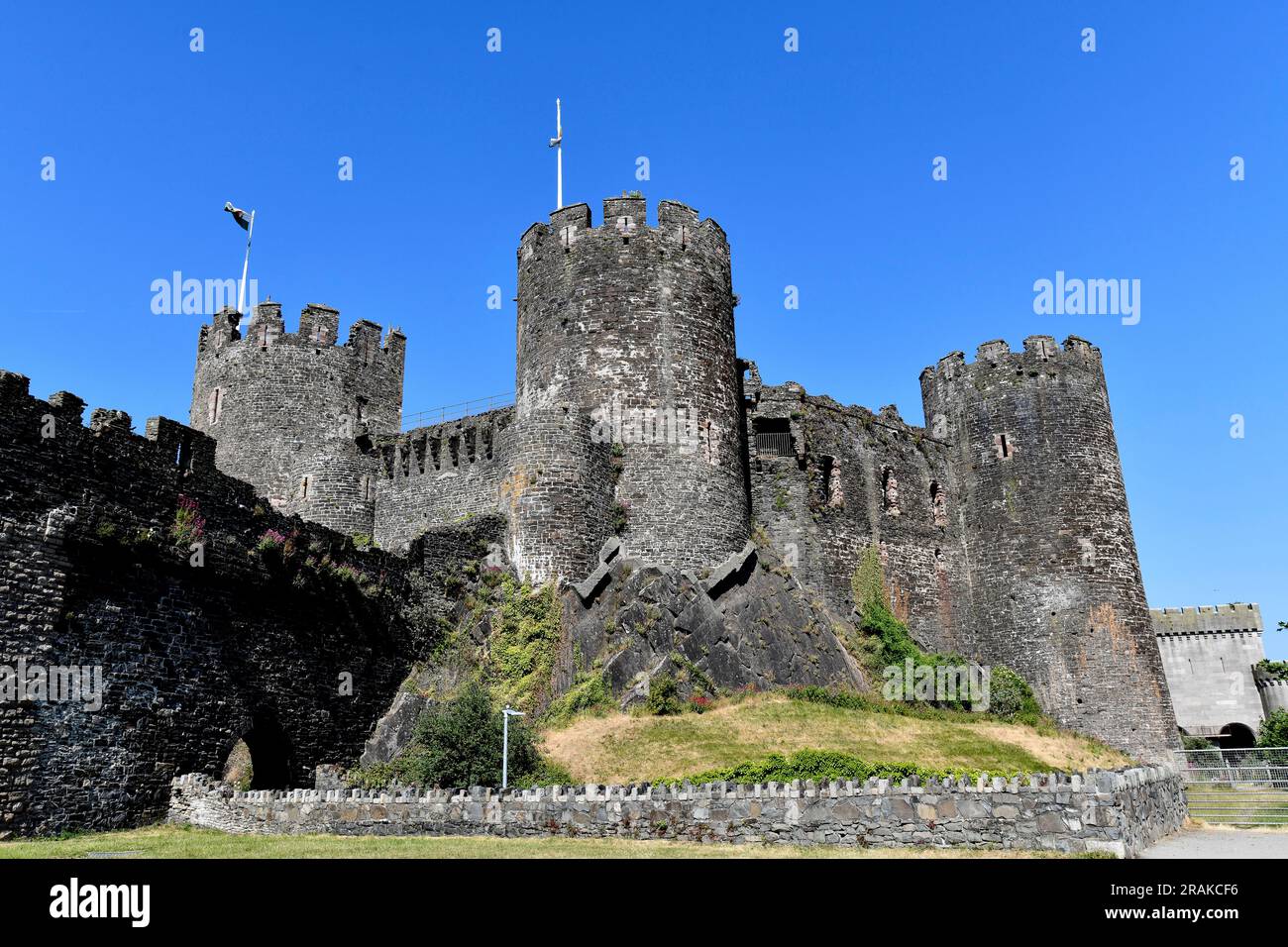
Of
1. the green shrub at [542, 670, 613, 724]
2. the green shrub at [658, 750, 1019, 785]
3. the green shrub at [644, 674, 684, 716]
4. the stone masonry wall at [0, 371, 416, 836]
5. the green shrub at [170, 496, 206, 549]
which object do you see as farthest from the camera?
the green shrub at [542, 670, 613, 724]

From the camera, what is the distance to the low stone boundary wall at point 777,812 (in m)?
14.7

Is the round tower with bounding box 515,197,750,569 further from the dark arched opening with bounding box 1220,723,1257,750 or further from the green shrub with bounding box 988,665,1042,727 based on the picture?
the dark arched opening with bounding box 1220,723,1257,750

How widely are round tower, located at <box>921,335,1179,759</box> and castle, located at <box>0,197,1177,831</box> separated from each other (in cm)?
11

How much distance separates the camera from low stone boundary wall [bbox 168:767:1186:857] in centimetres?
1469

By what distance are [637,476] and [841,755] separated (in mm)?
12242

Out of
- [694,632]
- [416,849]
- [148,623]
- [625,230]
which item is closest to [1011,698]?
[694,632]

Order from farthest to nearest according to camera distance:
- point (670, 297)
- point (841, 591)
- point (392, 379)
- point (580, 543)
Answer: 1. point (392, 379)
2. point (841, 591)
3. point (670, 297)
4. point (580, 543)

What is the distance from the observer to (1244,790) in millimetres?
25938

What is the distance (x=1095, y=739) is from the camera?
35781 millimetres

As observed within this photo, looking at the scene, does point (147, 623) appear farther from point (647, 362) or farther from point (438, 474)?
point (647, 362)

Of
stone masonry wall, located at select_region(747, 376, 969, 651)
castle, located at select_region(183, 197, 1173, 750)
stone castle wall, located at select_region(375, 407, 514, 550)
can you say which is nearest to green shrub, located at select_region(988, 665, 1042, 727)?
castle, located at select_region(183, 197, 1173, 750)

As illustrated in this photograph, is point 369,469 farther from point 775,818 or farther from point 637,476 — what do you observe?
point 775,818

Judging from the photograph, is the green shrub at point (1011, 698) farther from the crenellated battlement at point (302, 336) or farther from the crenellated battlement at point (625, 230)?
the crenellated battlement at point (302, 336)
